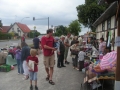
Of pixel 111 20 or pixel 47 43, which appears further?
pixel 111 20

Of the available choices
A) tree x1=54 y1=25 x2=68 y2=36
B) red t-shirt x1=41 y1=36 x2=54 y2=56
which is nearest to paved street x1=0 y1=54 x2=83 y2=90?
red t-shirt x1=41 y1=36 x2=54 y2=56

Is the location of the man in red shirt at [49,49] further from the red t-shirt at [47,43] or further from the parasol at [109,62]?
the parasol at [109,62]

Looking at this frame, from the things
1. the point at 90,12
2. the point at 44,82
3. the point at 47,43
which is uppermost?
the point at 90,12

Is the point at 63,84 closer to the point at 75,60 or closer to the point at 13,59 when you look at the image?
the point at 75,60

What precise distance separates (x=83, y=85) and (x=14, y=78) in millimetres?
2872

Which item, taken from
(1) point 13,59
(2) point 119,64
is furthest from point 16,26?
(2) point 119,64

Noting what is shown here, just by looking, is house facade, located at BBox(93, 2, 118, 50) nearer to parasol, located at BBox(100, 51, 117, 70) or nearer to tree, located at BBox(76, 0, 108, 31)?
parasol, located at BBox(100, 51, 117, 70)

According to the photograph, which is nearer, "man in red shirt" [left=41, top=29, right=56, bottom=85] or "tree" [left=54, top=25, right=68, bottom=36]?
"man in red shirt" [left=41, top=29, right=56, bottom=85]

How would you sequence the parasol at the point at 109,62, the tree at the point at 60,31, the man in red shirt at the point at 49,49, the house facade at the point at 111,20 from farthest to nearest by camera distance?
the tree at the point at 60,31
the house facade at the point at 111,20
the man in red shirt at the point at 49,49
the parasol at the point at 109,62

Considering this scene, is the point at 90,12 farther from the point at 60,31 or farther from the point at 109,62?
the point at 60,31

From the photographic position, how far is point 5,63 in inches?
357

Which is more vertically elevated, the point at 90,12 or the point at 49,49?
the point at 90,12

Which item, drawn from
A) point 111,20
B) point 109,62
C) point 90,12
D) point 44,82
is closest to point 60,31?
point 90,12

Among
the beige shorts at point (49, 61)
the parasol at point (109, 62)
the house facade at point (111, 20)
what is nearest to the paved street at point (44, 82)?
the beige shorts at point (49, 61)
